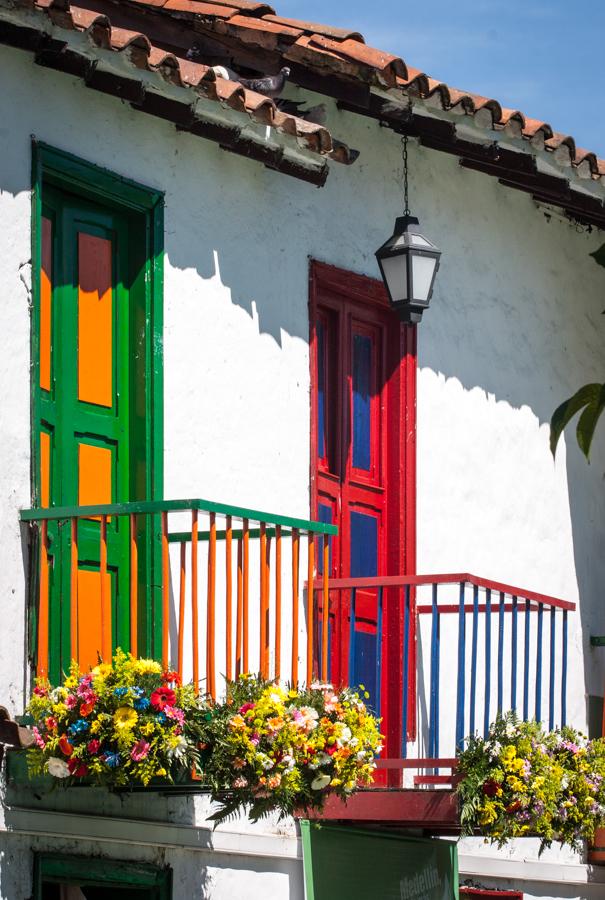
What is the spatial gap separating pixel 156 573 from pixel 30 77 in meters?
2.17

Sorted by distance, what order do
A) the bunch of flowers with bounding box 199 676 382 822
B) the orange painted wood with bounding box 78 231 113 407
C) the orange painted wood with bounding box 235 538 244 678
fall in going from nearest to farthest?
the bunch of flowers with bounding box 199 676 382 822, the orange painted wood with bounding box 235 538 244 678, the orange painted wood with bounding box 78 231 113 407

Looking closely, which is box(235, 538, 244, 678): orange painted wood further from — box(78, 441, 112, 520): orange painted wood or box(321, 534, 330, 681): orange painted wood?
box(78, 441, 112, 520): orange painted wood

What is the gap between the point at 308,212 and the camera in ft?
33.0

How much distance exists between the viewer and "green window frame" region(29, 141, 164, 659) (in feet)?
26.9

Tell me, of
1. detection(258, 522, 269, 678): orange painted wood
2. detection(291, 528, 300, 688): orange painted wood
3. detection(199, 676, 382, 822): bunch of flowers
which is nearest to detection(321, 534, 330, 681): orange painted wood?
detection(291, 528, 300, 688): orange painted wood

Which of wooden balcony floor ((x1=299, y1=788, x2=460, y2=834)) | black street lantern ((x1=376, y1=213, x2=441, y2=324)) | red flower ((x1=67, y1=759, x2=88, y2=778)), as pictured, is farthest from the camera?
black street lantern ((x1=376, y1=213, x2=441, y2=324))

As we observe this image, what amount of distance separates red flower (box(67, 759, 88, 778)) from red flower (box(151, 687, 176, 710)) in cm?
34

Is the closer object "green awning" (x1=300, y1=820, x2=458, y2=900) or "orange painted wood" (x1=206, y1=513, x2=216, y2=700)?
"orange painted wood" (x1=206, y1=513, x2=216, y2=700)

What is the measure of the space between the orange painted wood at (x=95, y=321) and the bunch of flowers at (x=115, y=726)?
1.60 metres

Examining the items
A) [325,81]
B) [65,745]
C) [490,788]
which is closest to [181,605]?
[65,745]

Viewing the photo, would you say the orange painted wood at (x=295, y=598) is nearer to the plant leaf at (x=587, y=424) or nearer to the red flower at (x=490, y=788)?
the red flower at (x=490, y=788)

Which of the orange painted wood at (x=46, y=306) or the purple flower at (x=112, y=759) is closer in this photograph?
the purple flower at (x=112, y=759)

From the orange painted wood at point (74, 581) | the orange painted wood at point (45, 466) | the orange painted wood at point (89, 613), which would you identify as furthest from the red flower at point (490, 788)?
the orange painted wood at point (45, 466)

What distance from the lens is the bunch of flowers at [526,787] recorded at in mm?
8633
